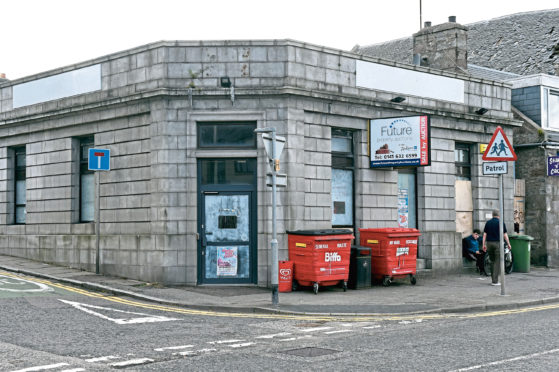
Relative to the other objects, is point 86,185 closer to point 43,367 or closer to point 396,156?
point 396,156

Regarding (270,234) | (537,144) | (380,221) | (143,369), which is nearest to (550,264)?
(537,144)

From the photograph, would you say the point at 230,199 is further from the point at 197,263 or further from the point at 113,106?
the point at 113,106

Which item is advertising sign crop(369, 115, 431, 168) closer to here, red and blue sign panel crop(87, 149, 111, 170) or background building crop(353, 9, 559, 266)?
background building crop(353, 9, 559, 266)

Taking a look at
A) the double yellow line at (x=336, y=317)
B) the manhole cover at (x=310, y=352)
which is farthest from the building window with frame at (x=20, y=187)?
the manhole cover at (x=310, y=352)

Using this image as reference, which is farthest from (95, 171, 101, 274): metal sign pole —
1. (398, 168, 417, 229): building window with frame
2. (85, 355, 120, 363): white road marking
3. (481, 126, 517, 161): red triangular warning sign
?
(481, 126, 517, 161): red triangular warning sign

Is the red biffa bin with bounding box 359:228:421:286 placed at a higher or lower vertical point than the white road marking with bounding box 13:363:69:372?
higher

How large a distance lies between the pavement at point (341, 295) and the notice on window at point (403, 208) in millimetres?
1726

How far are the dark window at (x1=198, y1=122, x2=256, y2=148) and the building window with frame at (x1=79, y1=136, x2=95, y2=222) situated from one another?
4086 millimetres

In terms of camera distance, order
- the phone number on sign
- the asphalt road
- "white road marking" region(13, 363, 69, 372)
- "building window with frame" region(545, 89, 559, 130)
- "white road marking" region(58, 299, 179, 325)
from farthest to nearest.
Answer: "building window with frame" region(545, 89, 559, 130), the phone number on sign, "white road marking" region(58, 299, 179, 325), the asphalt road, "white road marking" region(13, 363, 69, 372)

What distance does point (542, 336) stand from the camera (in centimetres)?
925

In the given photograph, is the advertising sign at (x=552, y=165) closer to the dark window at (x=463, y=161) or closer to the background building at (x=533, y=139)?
the background building at (x=533, y=139)

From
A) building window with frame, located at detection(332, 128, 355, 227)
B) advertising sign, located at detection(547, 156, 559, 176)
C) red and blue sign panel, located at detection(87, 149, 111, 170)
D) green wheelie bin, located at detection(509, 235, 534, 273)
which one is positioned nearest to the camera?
red and blue sign panel, located at detection(87, 149, 111, 170)

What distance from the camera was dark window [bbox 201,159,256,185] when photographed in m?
16.0

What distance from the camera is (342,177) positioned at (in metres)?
17.6
